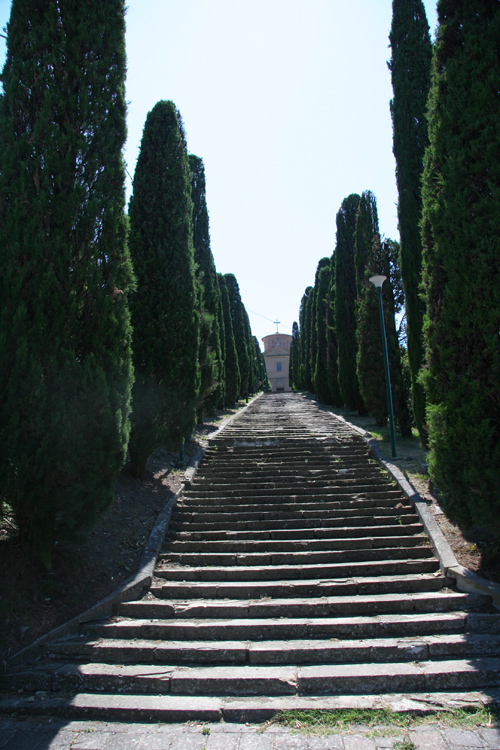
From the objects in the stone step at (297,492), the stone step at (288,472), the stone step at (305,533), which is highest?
the stone step at (288,472)

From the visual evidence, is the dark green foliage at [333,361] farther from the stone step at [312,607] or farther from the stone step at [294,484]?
the stone step at [312,607]

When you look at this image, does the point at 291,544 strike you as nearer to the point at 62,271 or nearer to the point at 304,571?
the point at 304,571

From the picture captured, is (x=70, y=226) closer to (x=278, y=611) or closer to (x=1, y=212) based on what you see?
(x=1, y=212)

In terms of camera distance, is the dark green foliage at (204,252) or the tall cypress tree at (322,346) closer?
the dark green foliage at (204,252)

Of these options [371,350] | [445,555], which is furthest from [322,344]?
[445,555]

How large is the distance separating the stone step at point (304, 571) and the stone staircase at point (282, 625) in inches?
0.5

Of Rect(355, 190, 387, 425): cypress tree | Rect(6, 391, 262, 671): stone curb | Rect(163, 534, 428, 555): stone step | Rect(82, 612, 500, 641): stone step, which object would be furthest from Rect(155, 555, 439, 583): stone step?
Rect(355, 190, 387, 425): cypress tree

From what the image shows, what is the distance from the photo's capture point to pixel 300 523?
6.54 m

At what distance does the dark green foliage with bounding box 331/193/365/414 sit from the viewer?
17.0 metres

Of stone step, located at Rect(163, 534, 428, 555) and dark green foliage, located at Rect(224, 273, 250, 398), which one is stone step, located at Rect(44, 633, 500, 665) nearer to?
stone step, located at Rect(163, 534, 428, 555)

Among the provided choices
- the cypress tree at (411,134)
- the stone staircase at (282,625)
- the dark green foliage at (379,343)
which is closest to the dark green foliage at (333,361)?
the dark green foliage at (379,343)

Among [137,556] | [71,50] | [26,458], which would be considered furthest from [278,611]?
[71,50]

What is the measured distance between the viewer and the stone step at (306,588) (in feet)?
16.2

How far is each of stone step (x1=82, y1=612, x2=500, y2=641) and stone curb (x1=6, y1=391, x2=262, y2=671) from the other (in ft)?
0.47
